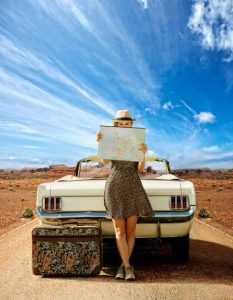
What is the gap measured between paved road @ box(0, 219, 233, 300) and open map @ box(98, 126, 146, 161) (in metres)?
1.52

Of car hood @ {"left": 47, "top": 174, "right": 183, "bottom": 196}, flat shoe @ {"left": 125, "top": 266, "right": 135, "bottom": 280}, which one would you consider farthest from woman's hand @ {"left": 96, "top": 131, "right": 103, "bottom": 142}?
flat shoe @ {"left": 125, "top": 266, "right": 135, "bottom": 280}

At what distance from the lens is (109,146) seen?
5.22m

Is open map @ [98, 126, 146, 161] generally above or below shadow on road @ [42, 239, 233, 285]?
above

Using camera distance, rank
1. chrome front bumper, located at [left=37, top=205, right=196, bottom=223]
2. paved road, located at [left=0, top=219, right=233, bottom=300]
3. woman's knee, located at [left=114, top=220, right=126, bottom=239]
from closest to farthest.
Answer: paved road, located at [left=0, top=219, right=233, bottom=300], woman's knee, located at [left=114, top=220, right=126, bottom=239], chrome front bumper, located at [left=37, top=205, right=196, bottom=223]

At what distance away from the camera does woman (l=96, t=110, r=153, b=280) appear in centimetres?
514

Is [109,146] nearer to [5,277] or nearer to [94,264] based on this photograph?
[94,264]

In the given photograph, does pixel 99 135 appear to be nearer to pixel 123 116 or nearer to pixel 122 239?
pixel 123 116

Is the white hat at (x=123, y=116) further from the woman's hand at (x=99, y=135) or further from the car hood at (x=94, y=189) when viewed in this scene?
the car hood at (x=94, y=189)

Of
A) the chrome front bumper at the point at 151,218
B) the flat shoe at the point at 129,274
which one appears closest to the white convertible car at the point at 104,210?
the chrome front bumper at the point at 151,218

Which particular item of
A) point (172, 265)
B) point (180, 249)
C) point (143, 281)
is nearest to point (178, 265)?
point (172, 265)

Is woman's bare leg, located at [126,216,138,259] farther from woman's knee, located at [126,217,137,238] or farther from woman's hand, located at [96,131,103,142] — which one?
woman's hand, located at [96,131,103,142]

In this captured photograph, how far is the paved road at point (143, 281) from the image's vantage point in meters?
4.51

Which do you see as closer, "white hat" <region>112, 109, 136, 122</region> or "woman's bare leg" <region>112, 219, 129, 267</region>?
"woman's bare leg" <region>112, 219, 129, 267</region>

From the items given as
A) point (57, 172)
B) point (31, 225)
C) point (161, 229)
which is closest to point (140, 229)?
point (161, 229)
